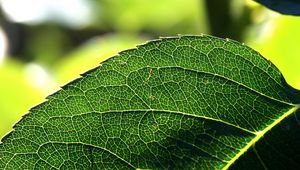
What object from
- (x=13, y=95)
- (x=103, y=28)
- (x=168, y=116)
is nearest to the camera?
(x=168, y=116)

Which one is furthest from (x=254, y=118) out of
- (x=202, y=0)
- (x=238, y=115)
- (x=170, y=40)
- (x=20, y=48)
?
(x=20, y=48)

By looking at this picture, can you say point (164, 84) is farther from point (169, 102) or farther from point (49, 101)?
point (49, 101)

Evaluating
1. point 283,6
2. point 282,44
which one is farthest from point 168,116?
point 282,44

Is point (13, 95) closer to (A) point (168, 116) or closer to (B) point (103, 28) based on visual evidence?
(B) point (103, 28)

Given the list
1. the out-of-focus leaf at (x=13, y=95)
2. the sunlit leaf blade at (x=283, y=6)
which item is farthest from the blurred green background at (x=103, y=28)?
the sunlit leaf blade at (x=283, y=6)

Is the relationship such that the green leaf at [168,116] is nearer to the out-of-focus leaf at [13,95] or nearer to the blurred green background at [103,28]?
the blurred green background at [103,28]

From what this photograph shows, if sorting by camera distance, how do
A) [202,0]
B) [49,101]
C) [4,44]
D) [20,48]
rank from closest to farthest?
1. [49,101]
2. [202,0]
3. [4,44]
4. [20,48]
